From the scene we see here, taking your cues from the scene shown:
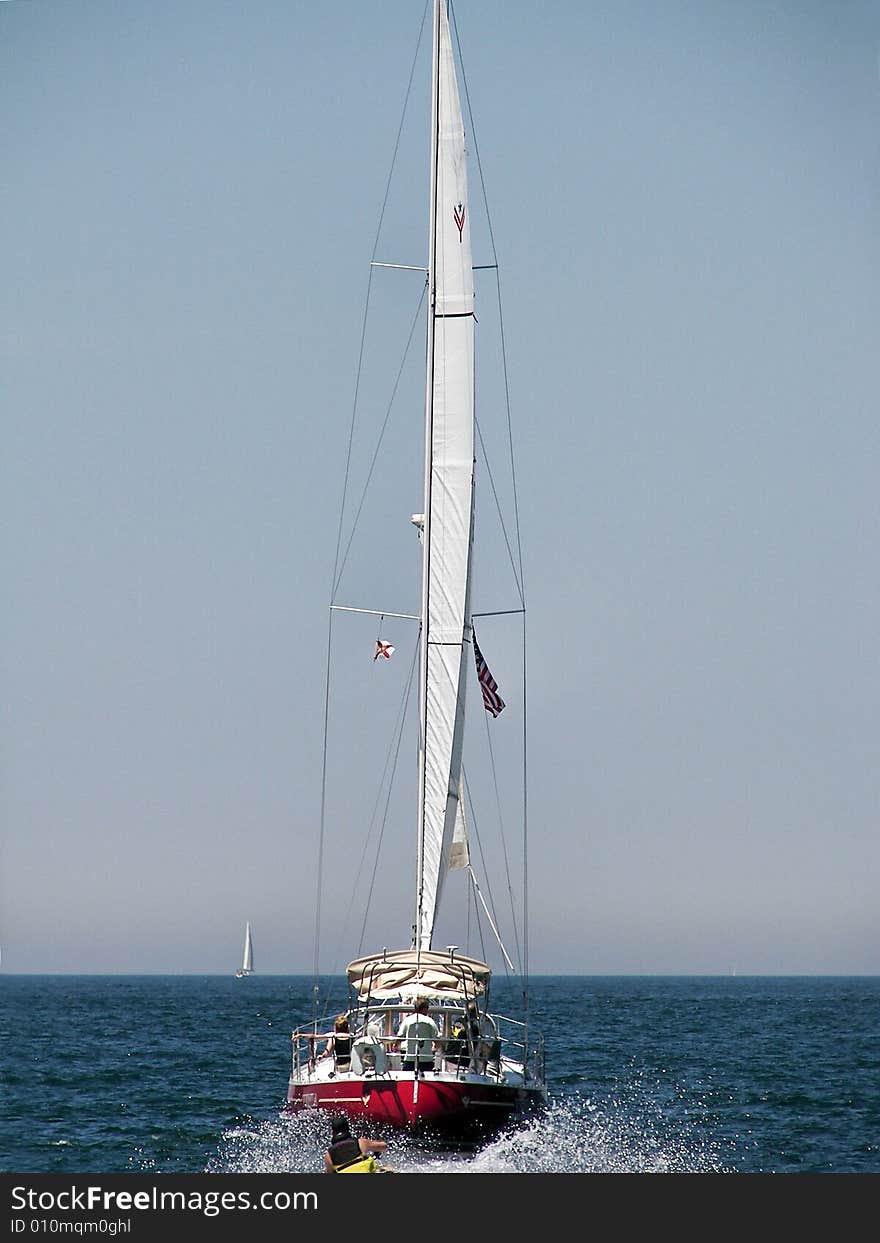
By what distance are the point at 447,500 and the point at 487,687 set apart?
428 cm

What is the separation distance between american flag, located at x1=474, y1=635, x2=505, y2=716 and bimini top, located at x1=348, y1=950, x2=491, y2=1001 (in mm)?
6944

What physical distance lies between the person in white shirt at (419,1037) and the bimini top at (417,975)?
85 cm

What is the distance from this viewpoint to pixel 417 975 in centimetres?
2723

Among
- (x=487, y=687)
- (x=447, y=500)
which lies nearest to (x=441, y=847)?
(x=487, y=687)

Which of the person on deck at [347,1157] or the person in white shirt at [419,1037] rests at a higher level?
the person in white shirt at [419,1037]

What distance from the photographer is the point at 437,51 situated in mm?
34875

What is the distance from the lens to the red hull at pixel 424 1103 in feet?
78.1

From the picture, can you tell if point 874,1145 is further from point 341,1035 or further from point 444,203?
point 444,203

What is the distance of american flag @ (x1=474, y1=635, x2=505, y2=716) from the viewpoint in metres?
33.8

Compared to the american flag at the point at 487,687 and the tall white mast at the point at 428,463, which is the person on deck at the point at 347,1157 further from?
the american flag at the point at 487,687

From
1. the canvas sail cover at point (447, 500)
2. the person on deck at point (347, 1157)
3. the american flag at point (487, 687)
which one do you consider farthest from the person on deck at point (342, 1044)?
→ the american flag at point (487, 687)

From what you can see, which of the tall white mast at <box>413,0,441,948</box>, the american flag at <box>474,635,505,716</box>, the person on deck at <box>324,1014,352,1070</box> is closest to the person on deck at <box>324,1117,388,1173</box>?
the person on deck at <box>324,1014,352,1070</box>

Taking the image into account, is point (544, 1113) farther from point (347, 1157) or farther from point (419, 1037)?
point (347, 1157)

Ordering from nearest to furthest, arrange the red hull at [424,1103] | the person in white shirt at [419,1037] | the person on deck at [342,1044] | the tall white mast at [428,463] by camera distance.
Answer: the red hull at [424,1103], the person in white shirt at [419,1037], the person on deck at [342,1044], the tall white mast at [428,463]
